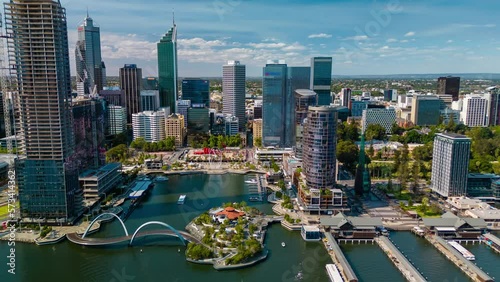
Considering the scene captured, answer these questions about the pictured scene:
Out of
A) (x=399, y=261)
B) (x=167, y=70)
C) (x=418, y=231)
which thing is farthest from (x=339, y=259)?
(x=167, y=70)

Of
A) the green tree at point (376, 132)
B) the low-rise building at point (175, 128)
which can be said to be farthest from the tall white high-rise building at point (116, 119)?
the green tree at point (376, 132)

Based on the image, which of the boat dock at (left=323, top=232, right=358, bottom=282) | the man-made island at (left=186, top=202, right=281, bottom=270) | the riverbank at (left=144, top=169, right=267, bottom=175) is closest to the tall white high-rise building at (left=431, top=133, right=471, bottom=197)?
the boat dock at (left=323, top=232, right=358, bottom=282)

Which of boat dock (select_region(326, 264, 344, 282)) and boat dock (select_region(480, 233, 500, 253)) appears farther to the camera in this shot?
boat dock (select_region(480, 233, 500, 253))

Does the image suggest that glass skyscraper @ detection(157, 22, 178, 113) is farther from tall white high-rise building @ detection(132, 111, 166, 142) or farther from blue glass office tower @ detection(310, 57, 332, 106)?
blue glass office tower @ detection(310, 57, 332, 106)

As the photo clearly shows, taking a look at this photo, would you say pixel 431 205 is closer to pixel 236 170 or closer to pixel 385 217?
pixel 385 217

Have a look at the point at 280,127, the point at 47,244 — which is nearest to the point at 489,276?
the point at 47,244

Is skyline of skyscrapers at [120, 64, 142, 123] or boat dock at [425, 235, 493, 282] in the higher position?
skyline of skyscrapers at [120, 64, 142, 123]

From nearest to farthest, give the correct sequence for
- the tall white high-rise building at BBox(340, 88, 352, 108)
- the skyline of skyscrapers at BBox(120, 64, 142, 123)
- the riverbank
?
the riverbank
the skyline of skyscrapers at BBox(120, 64, 142, 123)
the tall white high-rise building at BBox(340, 88, 352, 108)

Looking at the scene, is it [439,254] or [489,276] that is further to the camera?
[439,254]
